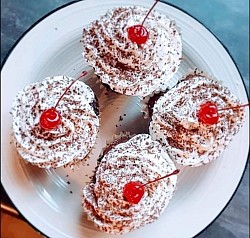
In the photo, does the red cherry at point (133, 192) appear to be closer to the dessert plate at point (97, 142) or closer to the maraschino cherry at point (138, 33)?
the dessert plate at point (97, 142)

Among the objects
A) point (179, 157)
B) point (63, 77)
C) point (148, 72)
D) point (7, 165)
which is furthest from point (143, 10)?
point (7, 165)

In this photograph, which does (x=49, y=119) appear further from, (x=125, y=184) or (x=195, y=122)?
(x=195, y=122)

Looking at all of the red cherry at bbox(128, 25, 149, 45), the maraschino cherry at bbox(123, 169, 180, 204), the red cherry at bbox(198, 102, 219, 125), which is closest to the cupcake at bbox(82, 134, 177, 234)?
the maraschino cherry at bbox(123, 169, 180, 204)

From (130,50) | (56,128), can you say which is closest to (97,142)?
(56,128)

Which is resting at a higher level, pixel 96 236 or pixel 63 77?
pixel 63 77

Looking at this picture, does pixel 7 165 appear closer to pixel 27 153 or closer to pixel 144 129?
pixel 27 153

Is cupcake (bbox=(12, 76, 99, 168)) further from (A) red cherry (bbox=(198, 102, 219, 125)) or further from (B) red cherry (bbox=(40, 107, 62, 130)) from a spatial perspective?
(A) red cherry (bbox=(198, 102, 219, 125))

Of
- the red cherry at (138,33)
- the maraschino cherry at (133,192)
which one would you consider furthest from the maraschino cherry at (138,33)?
the maraschino cherry at (133,192)

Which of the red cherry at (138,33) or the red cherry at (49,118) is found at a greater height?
the red cherry at (138,33)
